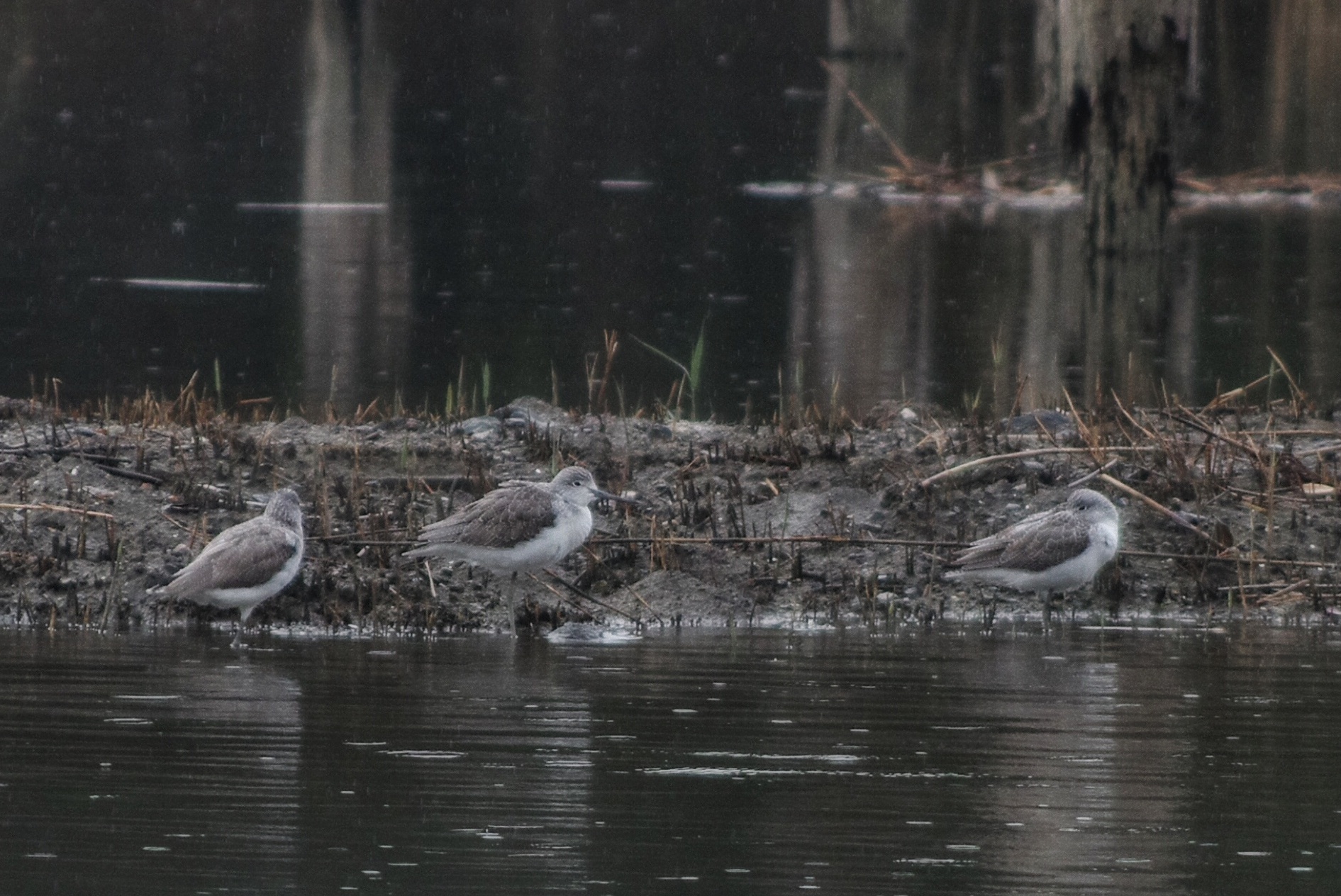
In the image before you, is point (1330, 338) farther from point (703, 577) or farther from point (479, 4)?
point (479, 4)

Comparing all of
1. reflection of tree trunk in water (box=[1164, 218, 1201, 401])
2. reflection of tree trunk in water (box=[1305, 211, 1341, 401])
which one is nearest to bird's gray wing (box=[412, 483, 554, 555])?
reflection of tree trunk in water (box=[1164, 218, 1201, 401])

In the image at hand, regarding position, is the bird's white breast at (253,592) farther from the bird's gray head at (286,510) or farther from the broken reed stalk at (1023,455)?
the broken reed stalk at (1023,455)

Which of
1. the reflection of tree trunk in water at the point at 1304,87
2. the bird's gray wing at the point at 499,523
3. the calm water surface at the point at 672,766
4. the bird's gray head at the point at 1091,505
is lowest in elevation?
the calm water surface at the point at 672,766

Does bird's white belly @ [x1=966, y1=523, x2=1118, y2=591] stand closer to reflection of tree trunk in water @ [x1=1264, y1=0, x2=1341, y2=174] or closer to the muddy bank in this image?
the muddy bank

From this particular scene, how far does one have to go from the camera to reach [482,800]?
838 cm

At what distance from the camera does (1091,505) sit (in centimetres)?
1304

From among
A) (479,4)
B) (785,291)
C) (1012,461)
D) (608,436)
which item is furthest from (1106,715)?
(479,4)

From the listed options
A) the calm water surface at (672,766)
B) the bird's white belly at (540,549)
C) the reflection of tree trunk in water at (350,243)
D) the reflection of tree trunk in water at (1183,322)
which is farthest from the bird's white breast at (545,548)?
the reflection of tree trunk in water at (1183,322)

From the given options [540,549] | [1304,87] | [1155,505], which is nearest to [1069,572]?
[1155,505]

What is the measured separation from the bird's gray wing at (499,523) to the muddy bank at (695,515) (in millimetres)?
423

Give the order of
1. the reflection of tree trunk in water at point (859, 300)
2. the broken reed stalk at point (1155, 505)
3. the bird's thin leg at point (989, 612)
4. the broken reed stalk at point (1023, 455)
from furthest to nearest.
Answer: the reflection of tree trunk in water at point (859, 300) → the broken reed stalk at point (1023, 455) → the broken reed stalk at point (1155, 505) → the bird's thin leg at point (989, 612)

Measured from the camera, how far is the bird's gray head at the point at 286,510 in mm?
12516

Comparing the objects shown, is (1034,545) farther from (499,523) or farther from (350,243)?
(350,243)

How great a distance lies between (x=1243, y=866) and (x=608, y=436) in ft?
27.3
